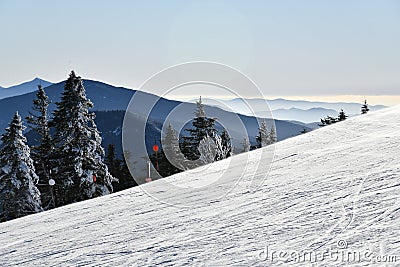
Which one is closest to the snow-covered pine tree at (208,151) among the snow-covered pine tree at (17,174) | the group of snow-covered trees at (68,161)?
the group of snow-covered trees at (68,161)

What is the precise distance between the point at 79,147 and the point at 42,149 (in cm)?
666

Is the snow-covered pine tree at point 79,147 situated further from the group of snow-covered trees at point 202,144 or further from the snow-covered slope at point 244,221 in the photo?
the snow-covered slope at point 244,221

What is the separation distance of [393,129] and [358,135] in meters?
0.89

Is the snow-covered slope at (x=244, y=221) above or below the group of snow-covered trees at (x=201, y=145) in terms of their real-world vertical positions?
below

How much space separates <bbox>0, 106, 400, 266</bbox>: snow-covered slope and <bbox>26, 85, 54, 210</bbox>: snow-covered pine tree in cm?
2218

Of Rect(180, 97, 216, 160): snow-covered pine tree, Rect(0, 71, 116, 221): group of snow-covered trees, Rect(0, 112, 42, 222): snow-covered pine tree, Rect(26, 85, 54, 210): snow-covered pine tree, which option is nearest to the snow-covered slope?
Rect(0, 71, 116, 221): group of snow-covered trees

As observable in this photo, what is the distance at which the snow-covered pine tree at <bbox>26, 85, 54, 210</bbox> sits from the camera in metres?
30.6

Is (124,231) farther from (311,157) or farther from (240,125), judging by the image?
(311,157)

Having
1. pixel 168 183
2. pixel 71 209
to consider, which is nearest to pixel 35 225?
pixel 71 209

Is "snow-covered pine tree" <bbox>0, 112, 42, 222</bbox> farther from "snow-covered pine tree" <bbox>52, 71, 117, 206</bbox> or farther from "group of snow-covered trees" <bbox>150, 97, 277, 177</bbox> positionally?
"group of snow-covered trees" <bbox>150, 97, 277, 177</bbox>

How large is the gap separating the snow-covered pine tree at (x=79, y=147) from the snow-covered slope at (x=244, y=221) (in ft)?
51.8

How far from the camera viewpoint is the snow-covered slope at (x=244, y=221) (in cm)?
502

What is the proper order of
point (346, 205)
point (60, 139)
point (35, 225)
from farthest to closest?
point (60, 139), point (35, 225), point (346, 205)

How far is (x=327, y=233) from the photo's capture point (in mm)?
5195
